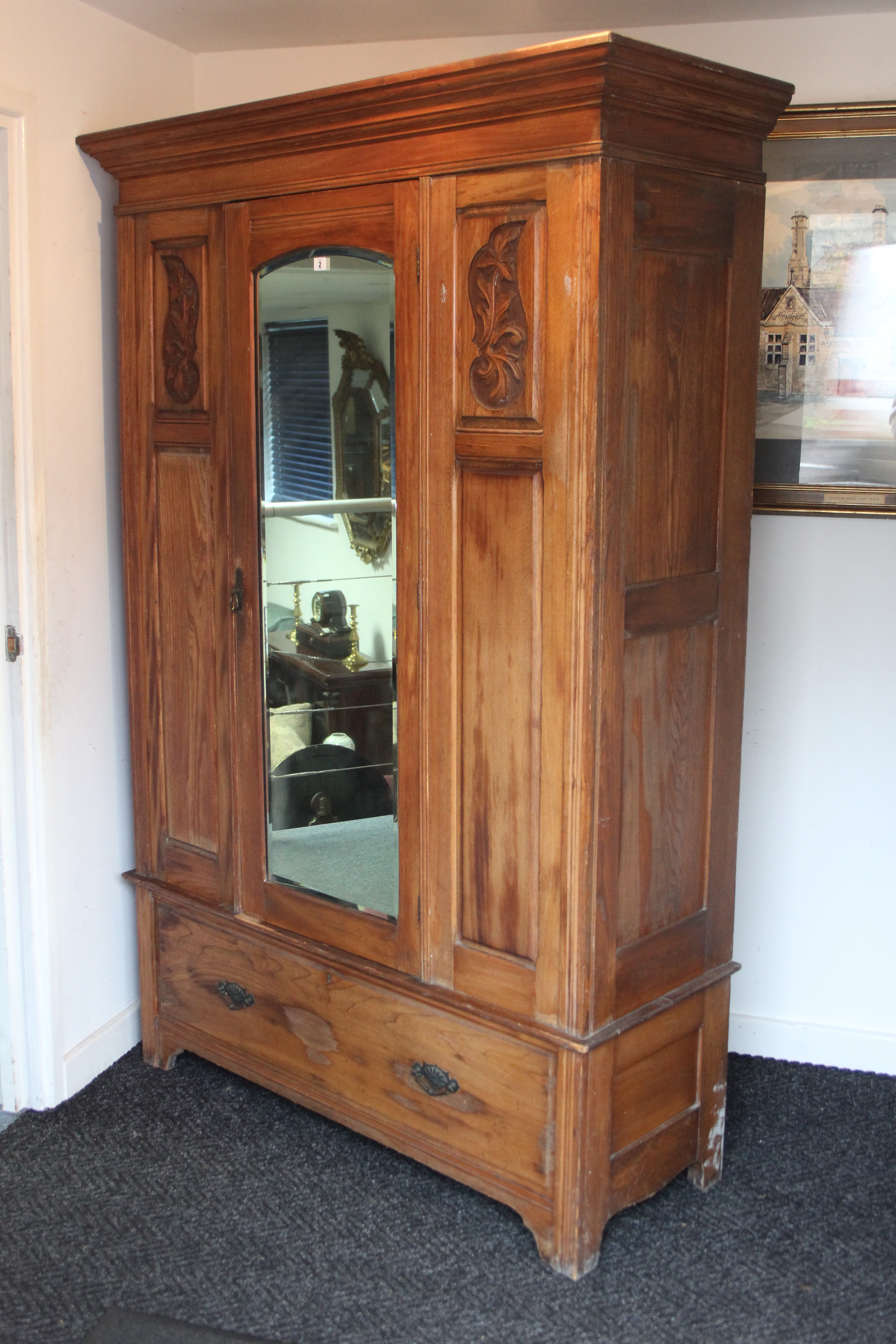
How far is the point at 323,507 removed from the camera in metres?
2.43

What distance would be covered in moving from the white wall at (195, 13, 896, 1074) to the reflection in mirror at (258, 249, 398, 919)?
2.78 feet

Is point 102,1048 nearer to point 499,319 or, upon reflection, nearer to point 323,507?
point 323,507

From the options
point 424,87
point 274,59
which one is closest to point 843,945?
point 424,87

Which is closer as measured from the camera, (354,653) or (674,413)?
(674,413)

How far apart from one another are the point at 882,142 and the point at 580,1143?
2054mm

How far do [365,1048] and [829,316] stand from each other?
1.80m

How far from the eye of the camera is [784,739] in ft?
9.44

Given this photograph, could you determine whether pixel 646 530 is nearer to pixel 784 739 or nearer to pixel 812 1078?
pixel 784 739

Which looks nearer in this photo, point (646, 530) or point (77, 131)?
point (646, 530)

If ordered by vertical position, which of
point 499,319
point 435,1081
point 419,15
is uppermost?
point 419,15

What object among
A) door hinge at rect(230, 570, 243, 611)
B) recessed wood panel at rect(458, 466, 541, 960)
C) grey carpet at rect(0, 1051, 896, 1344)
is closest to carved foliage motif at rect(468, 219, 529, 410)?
recessed wood panel at rect(458, 466, 541, 960)

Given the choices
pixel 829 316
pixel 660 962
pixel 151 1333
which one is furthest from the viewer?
pixel 829 316

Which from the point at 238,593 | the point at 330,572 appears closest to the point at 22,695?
the point at 238,593

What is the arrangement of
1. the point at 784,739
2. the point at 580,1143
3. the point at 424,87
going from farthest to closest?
the point at 784,739, the point at 580,1143, the point at 424,87
